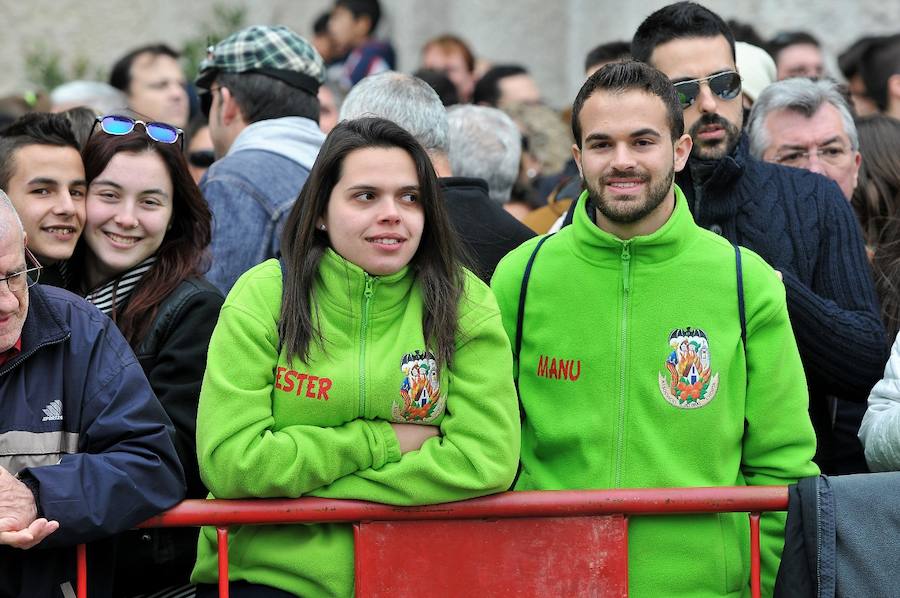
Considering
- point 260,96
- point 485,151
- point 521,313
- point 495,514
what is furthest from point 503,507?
point 260,96

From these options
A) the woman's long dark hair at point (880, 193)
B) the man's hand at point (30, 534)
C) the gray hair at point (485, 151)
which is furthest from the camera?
the gray hair at point (485, 151)

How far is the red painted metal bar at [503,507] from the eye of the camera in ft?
11.5

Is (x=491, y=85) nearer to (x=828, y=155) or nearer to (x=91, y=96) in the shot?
(x=91, y=96)

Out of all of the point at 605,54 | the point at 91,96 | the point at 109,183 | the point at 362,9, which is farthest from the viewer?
the point at 362,9

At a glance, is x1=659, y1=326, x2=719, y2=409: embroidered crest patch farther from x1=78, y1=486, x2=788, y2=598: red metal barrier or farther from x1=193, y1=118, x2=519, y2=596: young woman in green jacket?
x1=193, y1=118, x2=519, y2=596: young woman in green jacket

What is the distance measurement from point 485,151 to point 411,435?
6.76 feet

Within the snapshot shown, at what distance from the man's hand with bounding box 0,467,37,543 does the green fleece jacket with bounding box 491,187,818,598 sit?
1.32 metres

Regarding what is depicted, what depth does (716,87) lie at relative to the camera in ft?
14.9

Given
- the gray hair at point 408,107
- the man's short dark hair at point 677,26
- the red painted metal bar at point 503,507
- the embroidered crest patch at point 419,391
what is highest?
the man's short dark hair at point 677,26

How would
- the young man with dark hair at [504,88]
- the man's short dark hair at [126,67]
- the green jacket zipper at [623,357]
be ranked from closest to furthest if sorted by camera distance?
the green jacket zipper at [623,357] → the man's short dark hair at [126,67] → the young man with dark hair at [504,88]

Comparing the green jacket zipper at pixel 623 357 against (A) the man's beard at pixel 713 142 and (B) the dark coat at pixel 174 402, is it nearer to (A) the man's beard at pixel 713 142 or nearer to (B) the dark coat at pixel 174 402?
(A) the man's beard at pixel 713 142

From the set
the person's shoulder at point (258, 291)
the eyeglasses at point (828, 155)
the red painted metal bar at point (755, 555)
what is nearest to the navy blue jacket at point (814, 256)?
the eyeglasses at point (828, 155)

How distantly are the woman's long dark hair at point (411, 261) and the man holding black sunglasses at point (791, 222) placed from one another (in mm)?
1032

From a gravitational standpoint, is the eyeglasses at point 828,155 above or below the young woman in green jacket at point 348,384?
above
